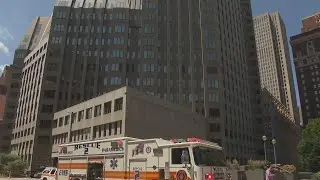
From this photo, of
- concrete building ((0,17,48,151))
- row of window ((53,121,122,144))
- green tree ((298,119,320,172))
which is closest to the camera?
row of window ((53,121,122,144))

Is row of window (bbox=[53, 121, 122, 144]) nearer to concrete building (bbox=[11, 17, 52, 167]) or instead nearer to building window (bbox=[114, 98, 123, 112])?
building window (bbox=[114, 98, 123, 112])

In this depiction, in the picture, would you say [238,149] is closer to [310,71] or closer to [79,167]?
[79,167]

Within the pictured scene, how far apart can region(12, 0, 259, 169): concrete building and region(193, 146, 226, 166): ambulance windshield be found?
68715 mm

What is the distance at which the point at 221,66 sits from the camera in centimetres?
9294

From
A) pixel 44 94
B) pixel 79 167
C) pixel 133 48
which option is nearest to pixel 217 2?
pixel 133 48

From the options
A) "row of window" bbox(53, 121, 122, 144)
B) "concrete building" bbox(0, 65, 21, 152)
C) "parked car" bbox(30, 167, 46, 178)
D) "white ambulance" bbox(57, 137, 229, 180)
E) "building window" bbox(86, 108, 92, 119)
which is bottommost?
"parked car" bbox(30, 167, 46, 178)

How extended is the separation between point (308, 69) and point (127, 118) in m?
161

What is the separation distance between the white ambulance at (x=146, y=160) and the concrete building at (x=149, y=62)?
66213 millimetres

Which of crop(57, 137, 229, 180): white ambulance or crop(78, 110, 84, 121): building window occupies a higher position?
crop(78, 110, 84, 121): building window

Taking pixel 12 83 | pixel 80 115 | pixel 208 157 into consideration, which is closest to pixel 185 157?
pixel 208 157

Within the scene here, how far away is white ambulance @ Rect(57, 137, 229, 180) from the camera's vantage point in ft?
48.9

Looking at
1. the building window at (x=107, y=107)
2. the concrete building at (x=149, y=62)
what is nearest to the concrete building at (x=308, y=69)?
the concrete building at (x=149, y=62)

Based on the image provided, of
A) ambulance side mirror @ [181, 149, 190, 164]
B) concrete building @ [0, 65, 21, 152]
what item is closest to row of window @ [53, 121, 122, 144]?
ambulance side mirror @ [181, 149, 190, 164]

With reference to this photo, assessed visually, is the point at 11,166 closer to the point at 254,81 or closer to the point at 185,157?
the point at 185,157
